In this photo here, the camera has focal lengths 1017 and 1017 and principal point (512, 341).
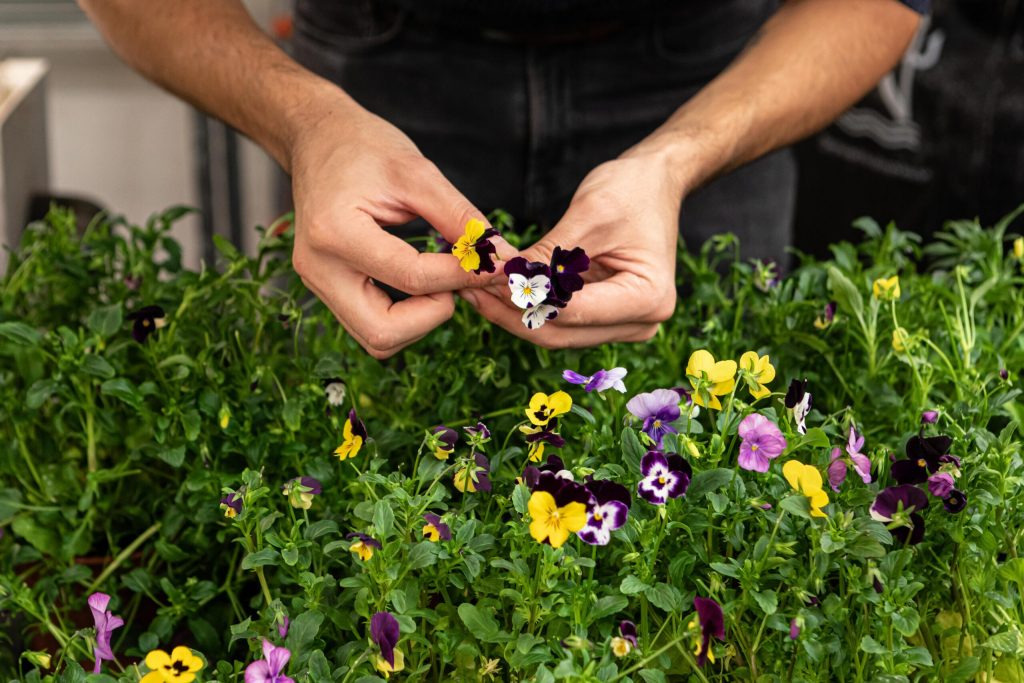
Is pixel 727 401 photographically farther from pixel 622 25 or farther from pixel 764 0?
pixel 764 0

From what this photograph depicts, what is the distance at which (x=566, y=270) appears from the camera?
2.52 ft

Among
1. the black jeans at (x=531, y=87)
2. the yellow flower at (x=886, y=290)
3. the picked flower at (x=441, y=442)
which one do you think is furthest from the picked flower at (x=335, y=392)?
the black jeans at (x=531, y=87)

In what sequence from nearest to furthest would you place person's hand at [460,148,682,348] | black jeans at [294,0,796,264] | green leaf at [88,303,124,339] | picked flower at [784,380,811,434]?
1. picked flower at [784,380,811,434]
2. person's hand at [460,148,682,348]
3. green leaf at [88,303,124,339]
4. black jeans at [294,0,796,264]

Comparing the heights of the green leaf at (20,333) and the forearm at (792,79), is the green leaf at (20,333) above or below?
below

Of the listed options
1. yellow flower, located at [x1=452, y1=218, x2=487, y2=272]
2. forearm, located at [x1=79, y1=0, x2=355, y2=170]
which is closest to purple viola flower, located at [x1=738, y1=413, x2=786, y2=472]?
yellow flower, located at [x1=452, y1=218, x2=487, y2=272]

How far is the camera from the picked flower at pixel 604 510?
64cm

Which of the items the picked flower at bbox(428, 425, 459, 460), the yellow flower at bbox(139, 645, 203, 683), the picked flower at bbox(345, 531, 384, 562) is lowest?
the yellow flower at bbox(139, 645, 203, 683)

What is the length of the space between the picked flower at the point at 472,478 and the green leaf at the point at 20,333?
449 mm

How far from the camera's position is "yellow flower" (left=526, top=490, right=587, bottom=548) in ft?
2.03

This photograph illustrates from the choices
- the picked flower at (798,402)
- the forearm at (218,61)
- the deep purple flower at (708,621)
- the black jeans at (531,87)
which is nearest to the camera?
the deep purple flower at (708,621)

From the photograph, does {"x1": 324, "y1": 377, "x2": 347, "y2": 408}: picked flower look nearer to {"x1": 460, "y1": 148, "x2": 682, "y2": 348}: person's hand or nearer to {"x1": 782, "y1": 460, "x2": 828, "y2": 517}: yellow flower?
{"x1": 460, "y1": 148, "x2": 682, "y2": 348}: person's hand

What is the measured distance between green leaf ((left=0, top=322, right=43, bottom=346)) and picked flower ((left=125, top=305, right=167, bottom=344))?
82mm

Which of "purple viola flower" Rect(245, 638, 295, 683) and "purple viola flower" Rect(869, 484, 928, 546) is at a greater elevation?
"purple viola flower" Rect(869, 484, 928, 546)

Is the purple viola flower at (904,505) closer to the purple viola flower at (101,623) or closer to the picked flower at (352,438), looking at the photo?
the picked flower at (352,438)
